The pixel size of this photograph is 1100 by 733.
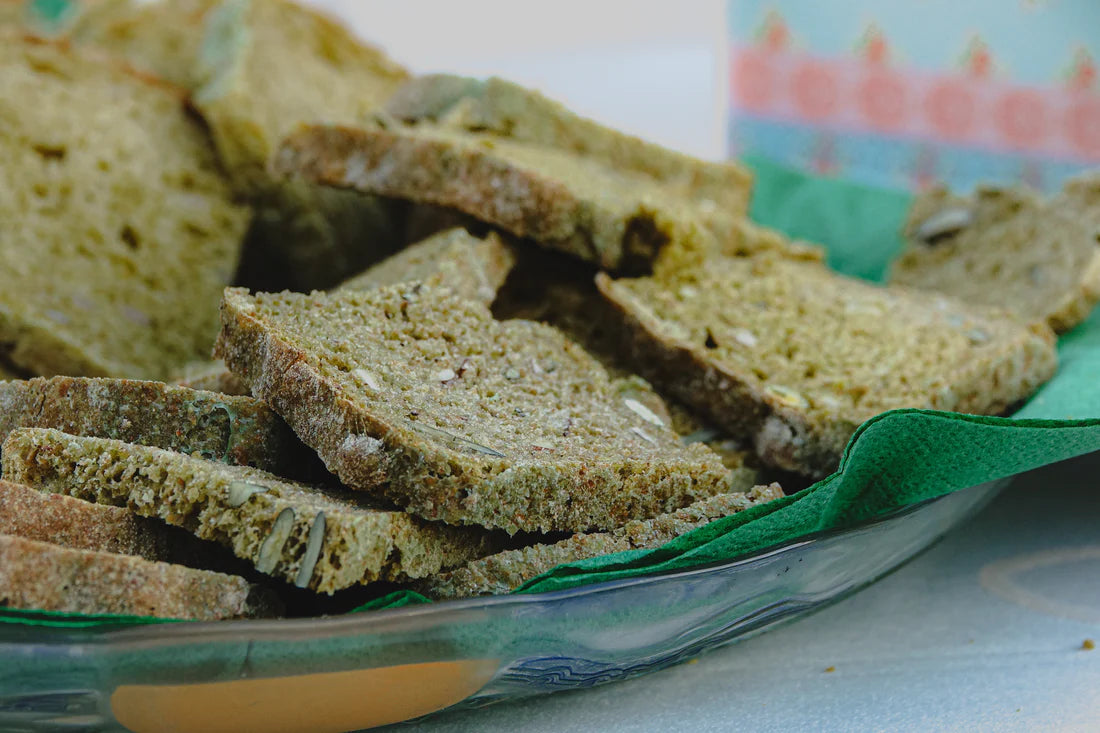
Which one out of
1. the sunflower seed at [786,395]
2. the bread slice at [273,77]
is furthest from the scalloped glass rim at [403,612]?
the bread slice at [273,77]

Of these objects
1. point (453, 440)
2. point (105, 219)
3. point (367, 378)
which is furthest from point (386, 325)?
point (105, 219)

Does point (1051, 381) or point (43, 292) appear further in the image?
point (43, 292)

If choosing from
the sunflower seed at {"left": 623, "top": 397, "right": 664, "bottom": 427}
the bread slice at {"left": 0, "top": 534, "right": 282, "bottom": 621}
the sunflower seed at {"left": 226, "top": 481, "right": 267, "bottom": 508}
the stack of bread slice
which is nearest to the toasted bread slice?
the stack of bread slice

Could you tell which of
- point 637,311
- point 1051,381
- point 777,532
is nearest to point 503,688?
point 777,532

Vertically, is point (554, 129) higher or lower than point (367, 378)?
higher

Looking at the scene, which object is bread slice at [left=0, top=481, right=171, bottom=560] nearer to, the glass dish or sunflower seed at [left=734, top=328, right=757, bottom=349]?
the glass dish

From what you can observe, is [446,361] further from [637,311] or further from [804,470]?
[804,470]

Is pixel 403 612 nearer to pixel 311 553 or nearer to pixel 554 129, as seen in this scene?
pixel 311 553
